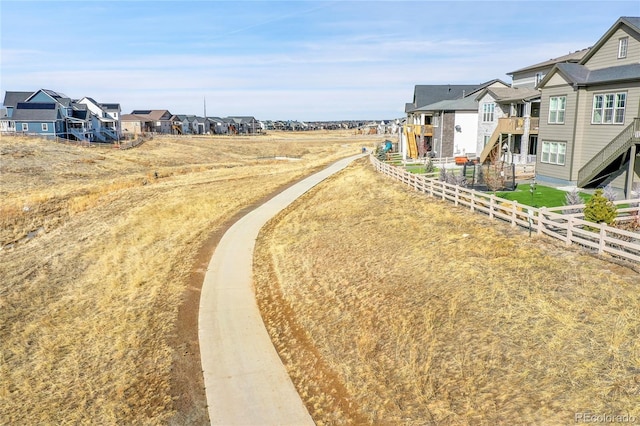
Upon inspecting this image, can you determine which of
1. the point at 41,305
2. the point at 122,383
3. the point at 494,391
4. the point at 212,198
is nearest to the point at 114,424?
the point at 122,383

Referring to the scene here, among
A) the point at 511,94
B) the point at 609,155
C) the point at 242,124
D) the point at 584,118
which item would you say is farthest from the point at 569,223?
the point at 242,124

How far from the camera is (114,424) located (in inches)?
378

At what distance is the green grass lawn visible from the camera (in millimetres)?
24725

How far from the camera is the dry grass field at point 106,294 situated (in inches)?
418

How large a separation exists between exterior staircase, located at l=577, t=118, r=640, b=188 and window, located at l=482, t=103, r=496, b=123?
607 inches

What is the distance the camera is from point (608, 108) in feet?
85.7

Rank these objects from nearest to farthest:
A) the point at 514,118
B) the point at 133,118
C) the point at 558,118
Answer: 1. the point at 558,118
2. the point at 514,118
3. the point at 133,118

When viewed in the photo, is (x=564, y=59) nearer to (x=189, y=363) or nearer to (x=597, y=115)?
(x=597, y=115)

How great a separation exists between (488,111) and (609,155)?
17908mm

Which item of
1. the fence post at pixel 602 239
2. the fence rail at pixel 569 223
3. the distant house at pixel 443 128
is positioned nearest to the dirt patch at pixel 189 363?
the fence rail at pixel 569 223

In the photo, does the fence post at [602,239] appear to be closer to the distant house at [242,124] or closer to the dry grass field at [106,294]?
the dry grass field at [106,294]

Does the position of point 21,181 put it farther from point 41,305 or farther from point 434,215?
point 434,215

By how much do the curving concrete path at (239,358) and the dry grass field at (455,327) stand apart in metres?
0.40

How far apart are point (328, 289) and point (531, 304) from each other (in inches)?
252
